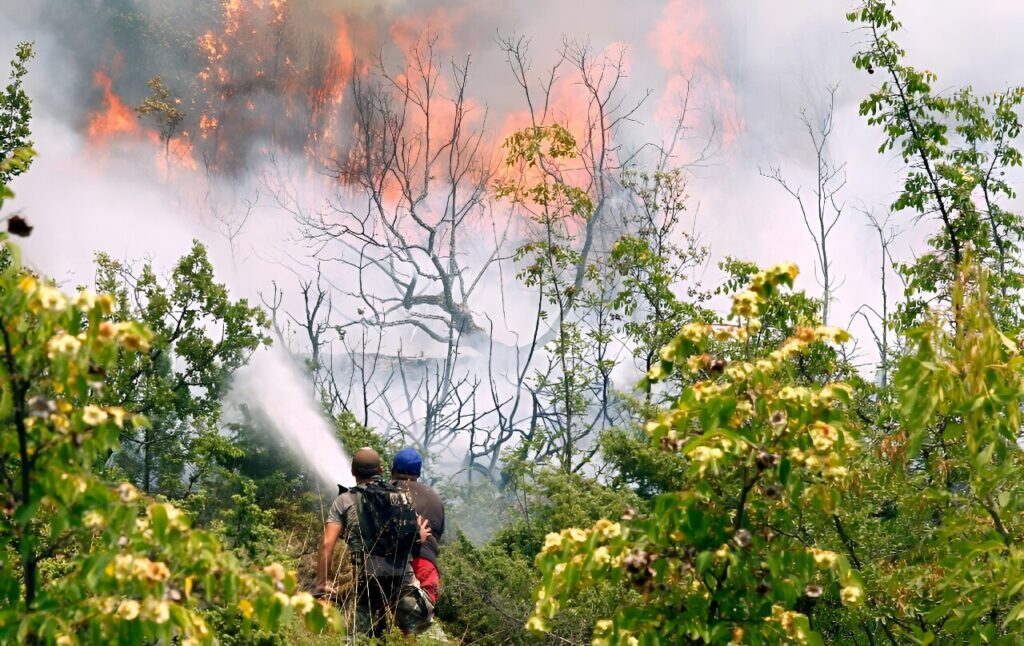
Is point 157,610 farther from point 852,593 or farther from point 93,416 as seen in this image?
point 852,593

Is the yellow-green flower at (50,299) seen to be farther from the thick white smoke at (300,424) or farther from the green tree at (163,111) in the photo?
the green tree at (163,111)

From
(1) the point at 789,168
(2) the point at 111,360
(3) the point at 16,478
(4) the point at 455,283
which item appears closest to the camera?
(2) the point at 111,360

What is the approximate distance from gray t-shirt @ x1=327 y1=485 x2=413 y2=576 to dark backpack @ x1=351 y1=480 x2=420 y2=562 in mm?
33

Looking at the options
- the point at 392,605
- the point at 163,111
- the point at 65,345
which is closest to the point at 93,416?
the point at 65,345

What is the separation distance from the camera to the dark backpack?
5.61m

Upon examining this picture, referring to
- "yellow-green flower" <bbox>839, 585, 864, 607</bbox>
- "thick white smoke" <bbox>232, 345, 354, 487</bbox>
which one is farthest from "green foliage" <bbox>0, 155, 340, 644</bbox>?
"thick white smoke" <bbox>232, 345, 354, 487</bbox>

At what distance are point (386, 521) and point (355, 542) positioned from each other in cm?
19

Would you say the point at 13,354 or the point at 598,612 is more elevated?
the point at 598,612

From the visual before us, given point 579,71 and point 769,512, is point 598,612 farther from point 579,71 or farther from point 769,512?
point 579,71

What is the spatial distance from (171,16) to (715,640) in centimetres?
1840

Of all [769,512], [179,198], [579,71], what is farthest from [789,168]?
[769,512]

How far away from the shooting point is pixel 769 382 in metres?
2.86

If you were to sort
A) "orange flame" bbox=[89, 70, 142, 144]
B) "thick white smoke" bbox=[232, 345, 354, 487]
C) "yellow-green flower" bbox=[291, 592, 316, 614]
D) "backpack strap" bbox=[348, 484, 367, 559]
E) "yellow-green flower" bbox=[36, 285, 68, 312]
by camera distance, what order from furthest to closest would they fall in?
"orange flame" bbox=[89, 70, 142, 144]
"thick white smoke" bbox=[232, 345, 354, 487]
"backpack strap" bbox=[348, 484, 367, 559]
"yellow-green flower" bbox=[291, 592, 316, 614]
"yellow-green flower" bbox=[36, 285, 68, 312]

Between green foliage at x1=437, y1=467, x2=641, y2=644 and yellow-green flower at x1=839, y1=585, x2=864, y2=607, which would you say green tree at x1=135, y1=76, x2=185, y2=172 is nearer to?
green foliage at x1=437, y1=467, x2=641, y2=644
